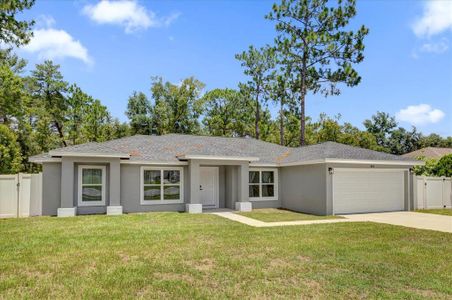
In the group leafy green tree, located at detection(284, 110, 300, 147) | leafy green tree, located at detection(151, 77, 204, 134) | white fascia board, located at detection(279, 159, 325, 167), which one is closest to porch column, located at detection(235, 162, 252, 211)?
white fascia board, located at detection(279, 159, 325, 167)

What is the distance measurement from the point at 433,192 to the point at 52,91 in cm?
3477

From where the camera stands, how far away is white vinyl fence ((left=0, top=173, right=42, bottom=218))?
545 inches

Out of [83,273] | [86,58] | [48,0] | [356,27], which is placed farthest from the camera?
[356,27]

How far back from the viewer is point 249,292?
17.3 feet

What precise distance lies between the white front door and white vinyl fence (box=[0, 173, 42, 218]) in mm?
7745

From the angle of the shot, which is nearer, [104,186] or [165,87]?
[104,186]

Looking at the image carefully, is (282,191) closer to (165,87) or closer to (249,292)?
(249,292)

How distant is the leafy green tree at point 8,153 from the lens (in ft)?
86.7

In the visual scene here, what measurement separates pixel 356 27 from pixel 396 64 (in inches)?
249

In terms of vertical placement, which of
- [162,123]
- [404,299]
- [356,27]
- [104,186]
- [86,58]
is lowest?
[404,299]

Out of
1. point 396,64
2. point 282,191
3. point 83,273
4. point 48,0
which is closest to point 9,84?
point 48,0

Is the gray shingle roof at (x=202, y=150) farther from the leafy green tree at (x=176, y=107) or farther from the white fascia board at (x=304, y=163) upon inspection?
the leafy green tree at (x=176, y=107)

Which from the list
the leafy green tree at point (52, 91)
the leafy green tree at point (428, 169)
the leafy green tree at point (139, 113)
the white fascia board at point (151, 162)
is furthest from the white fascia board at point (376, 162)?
the leafy green tree at point (52, 91)

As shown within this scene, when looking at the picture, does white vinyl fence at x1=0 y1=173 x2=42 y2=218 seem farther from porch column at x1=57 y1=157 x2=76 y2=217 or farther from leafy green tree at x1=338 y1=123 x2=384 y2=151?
leafy green tree at x1=338 y1=123 x2=384 y2=151
